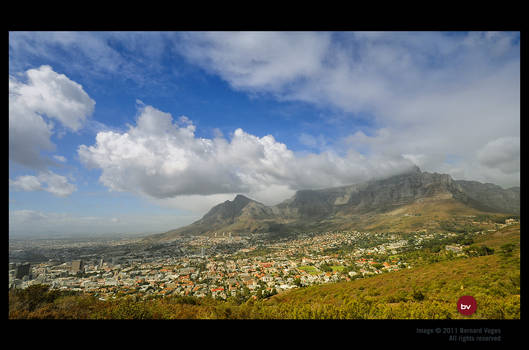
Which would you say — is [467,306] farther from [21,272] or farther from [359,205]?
[359,205]

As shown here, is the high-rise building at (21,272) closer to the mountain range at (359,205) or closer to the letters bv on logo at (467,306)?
the letters bv on logo at (467,306)

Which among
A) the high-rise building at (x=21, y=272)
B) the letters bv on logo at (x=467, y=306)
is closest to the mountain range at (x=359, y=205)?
the high-rise building at (x=21, y=272)

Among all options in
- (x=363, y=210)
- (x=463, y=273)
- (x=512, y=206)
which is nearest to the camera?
(x=463, y=273)

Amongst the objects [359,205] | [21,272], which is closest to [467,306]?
[21,272]

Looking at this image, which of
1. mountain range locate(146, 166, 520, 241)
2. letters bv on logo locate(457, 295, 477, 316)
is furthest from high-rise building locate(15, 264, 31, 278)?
mountain range locate(146, 166, 520, 241)
